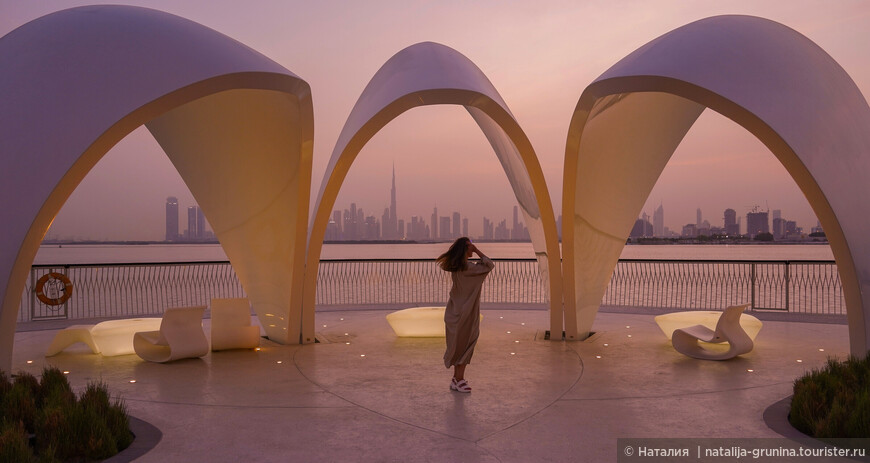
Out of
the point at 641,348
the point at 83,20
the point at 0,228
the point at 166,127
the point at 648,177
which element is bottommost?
the point at 641,348

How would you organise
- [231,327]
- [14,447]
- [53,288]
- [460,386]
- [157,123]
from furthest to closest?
[53,288]
[157,123]
[231,327]
[460,386]
[14,447]

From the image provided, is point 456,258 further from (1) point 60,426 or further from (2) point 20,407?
(2) point 20,407

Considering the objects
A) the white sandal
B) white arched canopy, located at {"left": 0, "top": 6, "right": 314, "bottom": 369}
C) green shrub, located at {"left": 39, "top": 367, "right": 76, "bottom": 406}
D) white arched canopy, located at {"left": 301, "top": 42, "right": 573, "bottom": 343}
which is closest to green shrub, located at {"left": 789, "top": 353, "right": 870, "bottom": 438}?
the white sandal

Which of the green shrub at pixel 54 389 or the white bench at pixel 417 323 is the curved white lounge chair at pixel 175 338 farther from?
the white bench at pixel 417 323

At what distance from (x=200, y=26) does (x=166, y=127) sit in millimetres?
2293

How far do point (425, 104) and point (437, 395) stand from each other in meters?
4.37

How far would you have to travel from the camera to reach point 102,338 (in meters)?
9.05

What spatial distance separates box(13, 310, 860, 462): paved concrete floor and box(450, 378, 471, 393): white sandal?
12 cm

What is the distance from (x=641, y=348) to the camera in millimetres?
9742

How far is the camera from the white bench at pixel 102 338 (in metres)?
9.08

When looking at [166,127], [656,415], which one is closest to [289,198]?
[166,127]

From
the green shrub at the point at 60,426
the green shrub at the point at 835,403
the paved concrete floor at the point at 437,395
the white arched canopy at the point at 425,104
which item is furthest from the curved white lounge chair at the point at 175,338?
the green shrub at the point at 835,403

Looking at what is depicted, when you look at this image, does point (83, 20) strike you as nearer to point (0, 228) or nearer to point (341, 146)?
point (0, 228)

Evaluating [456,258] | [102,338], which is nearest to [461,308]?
[456,258]
